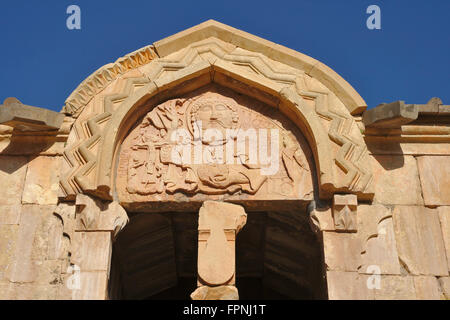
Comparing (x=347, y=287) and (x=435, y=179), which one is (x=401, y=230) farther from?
(x=347, y=287)

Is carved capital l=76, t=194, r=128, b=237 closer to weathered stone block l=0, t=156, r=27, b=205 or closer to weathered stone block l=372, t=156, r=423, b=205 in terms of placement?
weathered stone block l=0, t=156, r=27, b=205

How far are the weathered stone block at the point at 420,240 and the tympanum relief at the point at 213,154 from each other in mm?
1230

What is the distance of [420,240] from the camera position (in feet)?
26.4

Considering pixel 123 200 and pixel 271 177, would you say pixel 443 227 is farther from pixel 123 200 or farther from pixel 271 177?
pixel 123 200

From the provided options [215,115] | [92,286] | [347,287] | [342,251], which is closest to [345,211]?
[342,251]

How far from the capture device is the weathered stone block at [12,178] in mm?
8375

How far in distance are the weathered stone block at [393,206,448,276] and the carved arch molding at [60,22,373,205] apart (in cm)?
61

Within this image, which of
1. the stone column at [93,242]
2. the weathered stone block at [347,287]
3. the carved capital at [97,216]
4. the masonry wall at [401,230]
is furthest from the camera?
the carved capital at [97,216]

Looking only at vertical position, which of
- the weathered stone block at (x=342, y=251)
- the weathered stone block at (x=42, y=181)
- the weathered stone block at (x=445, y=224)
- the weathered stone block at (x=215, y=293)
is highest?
the weathered stone block at (x=42, y=181)

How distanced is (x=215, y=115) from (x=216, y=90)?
1.56 ft

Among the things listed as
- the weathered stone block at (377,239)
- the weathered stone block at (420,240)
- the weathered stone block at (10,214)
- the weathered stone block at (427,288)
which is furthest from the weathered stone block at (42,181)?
the weathered stone block at (427,288)

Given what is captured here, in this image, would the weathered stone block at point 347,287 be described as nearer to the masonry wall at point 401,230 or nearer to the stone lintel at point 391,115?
the masonry wall at point 401,230

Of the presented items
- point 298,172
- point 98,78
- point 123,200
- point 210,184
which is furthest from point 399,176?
point 98,78

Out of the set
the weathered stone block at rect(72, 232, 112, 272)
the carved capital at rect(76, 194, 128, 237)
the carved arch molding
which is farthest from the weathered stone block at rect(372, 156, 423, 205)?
the weathered stone block at rect(72, 232, 112, 272)
